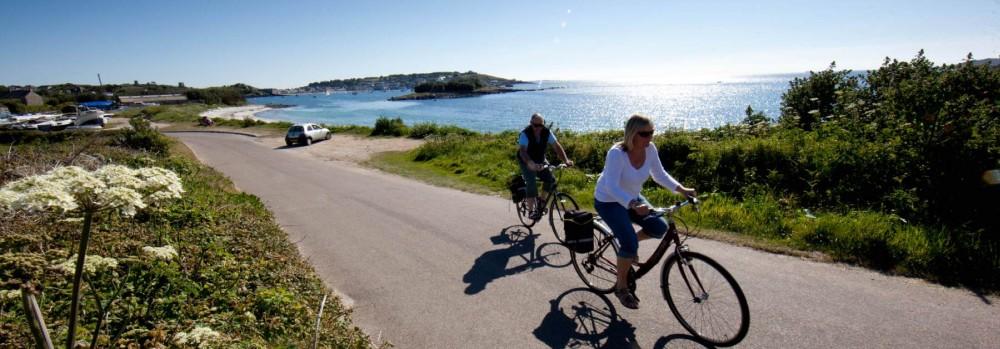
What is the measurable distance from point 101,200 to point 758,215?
838 cm

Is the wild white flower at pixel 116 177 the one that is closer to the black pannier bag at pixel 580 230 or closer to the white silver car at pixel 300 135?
the black pannier bag at pixel 580 230

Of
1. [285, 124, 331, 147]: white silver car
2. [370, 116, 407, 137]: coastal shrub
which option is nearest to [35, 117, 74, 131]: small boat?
[285, 124, 331, 147]: white silver car

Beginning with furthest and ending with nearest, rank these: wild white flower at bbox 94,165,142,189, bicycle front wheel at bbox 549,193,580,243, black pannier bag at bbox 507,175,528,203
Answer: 1. black pannier bag at bbox 507,175,528,203
2. bicycle front wheel at bbox 549,193,580,243
3. wild white flower at bbox 94,165,142,189

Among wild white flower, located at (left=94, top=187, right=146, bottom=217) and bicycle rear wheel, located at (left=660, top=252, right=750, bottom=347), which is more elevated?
wild white flower, located at (left=94, top=187, right=146, bottom=217)

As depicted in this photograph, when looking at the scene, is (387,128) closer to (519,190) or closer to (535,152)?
(519,190)

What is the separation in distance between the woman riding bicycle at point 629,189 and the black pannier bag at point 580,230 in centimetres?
45

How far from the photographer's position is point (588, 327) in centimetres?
473

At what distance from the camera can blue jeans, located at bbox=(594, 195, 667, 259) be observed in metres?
4.44

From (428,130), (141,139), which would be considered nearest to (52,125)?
(141,139)

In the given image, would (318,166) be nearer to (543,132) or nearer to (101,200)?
(543,132)

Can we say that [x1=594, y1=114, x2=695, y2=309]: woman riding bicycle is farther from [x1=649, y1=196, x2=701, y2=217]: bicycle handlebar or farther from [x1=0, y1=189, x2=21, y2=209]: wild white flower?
[x1=0, y1=189, x2=21, y2=209]: wild white flower

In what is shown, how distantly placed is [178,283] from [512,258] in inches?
165

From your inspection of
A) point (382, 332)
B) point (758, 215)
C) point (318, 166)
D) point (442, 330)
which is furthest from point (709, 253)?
point (318, 166)

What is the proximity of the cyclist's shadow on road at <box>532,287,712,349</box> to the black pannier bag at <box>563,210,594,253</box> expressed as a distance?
25.6 inches
